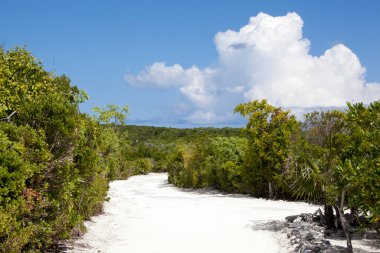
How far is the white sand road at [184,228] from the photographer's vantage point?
41.6 ft

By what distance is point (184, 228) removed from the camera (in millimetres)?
15680

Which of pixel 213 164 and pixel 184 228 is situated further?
pixel 213 164

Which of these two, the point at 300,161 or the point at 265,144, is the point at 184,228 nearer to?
the point at 300,161

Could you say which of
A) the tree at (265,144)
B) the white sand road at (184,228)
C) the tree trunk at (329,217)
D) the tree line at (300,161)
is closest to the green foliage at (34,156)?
Result: the white sand road at (184,228)

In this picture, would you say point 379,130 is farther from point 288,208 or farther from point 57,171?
point 288,208

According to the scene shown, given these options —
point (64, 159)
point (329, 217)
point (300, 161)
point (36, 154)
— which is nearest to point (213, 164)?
point (329, 217)

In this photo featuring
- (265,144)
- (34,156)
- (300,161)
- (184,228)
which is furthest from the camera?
(265,144)

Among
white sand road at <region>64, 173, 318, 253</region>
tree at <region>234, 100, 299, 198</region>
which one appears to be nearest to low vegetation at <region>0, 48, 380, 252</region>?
white sand road at <region>64, 173, 318, 253</region>

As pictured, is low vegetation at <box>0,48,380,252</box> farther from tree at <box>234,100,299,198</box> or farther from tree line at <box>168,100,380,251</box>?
tree at <box>234,100,299,198</box>

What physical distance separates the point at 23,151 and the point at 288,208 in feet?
53.1

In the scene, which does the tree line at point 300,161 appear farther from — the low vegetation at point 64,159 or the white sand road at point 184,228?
the white sand road at point 184,228

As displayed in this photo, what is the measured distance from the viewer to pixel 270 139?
26656 mm

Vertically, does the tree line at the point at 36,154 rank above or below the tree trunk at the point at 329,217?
above

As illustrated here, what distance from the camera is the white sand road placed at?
12688 millimetres
